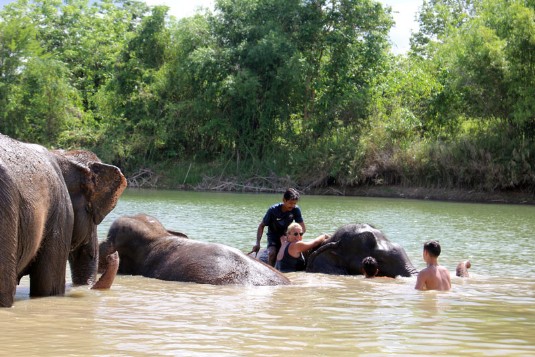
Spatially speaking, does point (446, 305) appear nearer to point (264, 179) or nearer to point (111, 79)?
point (264, 179)

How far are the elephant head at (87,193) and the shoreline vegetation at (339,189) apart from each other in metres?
A: 30.0

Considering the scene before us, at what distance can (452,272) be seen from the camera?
40.9ft

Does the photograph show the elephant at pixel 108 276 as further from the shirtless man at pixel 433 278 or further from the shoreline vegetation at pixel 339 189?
the shoreline vegetation at pixel 339 189

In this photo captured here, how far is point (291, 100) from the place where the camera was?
48.8 m

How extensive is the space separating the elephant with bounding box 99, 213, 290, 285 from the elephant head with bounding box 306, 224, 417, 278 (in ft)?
5.69

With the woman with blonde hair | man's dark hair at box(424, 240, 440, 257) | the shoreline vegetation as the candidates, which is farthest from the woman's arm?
the shoreline vegetation

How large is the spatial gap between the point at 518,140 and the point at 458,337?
33522mm

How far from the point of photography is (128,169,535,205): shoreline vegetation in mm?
38094

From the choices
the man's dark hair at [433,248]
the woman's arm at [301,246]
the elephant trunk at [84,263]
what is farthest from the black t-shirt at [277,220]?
the elephant trunk at [84,263]

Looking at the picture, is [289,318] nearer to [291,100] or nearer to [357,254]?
[357,254]

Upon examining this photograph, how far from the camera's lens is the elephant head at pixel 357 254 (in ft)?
37.5

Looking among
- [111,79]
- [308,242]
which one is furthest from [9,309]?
[111,79]

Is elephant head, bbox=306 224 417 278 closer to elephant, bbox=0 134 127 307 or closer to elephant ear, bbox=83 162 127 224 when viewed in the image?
elephant, bbox=0 134 127 307

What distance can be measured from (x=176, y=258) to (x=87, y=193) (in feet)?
6.56
